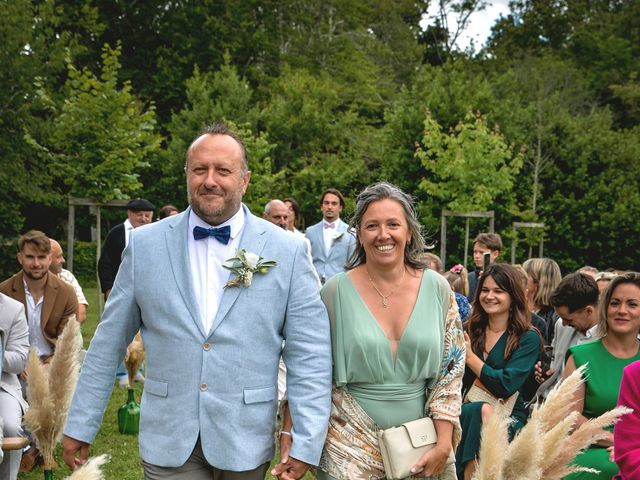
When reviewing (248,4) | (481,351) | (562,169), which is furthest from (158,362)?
(248,4)

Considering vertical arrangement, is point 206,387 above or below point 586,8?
below

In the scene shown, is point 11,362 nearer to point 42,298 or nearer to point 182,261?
point 42,298

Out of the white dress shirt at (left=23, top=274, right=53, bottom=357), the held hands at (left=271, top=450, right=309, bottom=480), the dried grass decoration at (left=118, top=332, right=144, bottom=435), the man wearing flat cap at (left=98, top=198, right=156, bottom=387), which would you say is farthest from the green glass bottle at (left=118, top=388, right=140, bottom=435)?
the held hands at (left=271, top=450, right=309, bottom=480)

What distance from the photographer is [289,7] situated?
129 feet

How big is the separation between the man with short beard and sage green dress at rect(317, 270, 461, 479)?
14.7 feet

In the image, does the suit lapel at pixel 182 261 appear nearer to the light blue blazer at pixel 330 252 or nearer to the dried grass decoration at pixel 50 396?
the dried grass decoration at pixel 50 396

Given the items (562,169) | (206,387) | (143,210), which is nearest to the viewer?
(206,387)

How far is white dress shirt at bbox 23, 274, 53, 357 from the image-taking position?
7.76 m

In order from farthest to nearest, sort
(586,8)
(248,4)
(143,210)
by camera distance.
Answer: (586,8), (248,4), (143,210)

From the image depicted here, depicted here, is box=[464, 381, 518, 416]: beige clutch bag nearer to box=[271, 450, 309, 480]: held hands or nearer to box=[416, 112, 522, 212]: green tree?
box=[271, 450, 309, 480]: held hands

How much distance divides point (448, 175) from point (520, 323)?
12524 millimetres

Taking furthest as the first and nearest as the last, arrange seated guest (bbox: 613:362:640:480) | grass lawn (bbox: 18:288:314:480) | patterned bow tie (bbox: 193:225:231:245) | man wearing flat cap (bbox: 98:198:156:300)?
man wearing flat cap (bbox: 98:198:156:300) < grass lawn (bbox: 18:288:314:480) < patterned bow tie (bbox: 193:225:231:245) < seated guest (bbox: 613:362:640:480)

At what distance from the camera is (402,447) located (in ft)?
12.5

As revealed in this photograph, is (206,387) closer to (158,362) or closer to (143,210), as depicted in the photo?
(158,362)
